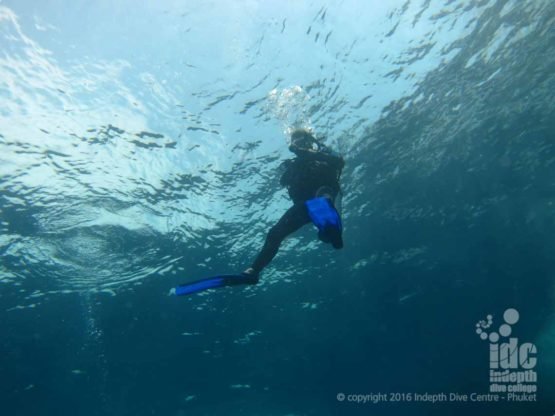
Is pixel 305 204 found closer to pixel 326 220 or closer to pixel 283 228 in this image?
pixel 326 220

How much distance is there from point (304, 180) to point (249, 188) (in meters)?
6.30

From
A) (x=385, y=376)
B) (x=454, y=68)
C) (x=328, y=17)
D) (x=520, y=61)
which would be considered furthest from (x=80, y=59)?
(x=385, y=376)

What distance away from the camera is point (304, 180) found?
7074 millimetres

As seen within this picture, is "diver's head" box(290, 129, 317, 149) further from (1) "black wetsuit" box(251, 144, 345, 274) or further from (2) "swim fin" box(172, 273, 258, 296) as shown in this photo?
(2) "swim fin" box(172, 273, 258, 296)

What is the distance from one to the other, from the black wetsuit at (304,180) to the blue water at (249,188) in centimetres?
386

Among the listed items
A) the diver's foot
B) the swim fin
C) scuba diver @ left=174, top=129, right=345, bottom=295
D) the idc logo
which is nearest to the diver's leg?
scuba diver @ left=174, top=129, right=345, bottom=295

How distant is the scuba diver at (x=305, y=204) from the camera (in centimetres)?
548

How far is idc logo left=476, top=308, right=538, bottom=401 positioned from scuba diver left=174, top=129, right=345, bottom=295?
24.5 meters

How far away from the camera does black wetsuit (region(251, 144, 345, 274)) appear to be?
670 cm

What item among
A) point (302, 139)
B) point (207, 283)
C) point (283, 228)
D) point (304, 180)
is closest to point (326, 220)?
point (283, 228)

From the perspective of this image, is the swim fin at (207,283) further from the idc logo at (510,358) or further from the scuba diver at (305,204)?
the idc logo at (510,358)

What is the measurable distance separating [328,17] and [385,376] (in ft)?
93.0

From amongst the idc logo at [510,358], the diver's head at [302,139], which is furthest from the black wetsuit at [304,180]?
the idc logo at [510,358]

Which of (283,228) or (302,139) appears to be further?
(302,139)
